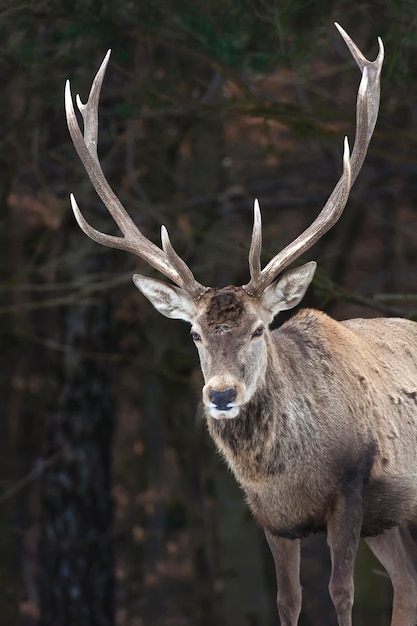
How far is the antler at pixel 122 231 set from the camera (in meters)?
6.94

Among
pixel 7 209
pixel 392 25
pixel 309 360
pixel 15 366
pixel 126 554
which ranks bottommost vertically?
pixel 126 554

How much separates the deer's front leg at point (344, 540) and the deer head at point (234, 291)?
0.75 m

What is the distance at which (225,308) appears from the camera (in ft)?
21.9

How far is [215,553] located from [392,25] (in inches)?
374

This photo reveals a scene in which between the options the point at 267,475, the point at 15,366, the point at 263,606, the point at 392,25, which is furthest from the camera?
the point at 15,366

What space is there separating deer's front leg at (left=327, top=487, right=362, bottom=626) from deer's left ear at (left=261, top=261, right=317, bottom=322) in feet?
3.42

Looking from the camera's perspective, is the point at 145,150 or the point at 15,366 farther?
the point at 15,366

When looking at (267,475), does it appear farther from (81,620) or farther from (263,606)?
(263,606)

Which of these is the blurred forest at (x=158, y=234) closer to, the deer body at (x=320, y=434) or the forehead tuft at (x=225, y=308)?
the deer body at (x=320, y=434)

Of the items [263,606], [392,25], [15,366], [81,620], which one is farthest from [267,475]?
[15,366]

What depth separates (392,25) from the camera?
8.98 metres

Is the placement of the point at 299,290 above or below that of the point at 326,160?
below

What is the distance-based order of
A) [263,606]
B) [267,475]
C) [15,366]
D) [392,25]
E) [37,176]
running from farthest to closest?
1. [15,366]
2. [263,606]
3. [37,176]
4. [392,25]
5. [267,475]

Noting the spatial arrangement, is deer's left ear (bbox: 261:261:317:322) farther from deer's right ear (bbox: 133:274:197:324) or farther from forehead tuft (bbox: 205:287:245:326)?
deer's right ear (bbox: 133:274:197:324)
